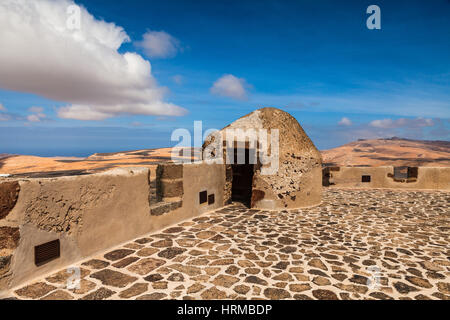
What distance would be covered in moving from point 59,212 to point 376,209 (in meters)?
8.29

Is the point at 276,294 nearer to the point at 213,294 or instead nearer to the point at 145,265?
the point at 213,294

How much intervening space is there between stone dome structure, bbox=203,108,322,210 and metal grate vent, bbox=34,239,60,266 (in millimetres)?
5185

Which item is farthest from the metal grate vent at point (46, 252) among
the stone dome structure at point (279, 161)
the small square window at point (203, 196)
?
the stone dome structure at point (279, 161)

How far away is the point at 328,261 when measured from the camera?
14.1 feet

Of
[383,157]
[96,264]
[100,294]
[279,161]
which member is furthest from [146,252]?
[383,157]

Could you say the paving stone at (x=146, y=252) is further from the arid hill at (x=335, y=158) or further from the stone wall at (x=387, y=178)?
the arid hill at (x=335, y=158)

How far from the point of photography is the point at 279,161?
304 inches

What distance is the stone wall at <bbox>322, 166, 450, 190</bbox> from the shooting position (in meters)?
11.4

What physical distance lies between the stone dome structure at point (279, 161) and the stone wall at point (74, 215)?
257cm

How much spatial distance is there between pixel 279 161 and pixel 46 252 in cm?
594

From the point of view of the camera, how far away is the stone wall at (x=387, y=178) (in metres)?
11.4

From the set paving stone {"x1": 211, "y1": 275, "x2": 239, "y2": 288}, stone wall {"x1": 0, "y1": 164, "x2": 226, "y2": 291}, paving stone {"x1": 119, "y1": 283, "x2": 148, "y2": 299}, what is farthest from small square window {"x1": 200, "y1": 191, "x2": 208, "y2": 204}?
paving stone {"x1": 119, "y1": 283, "x2": 148, "y2": 299}
